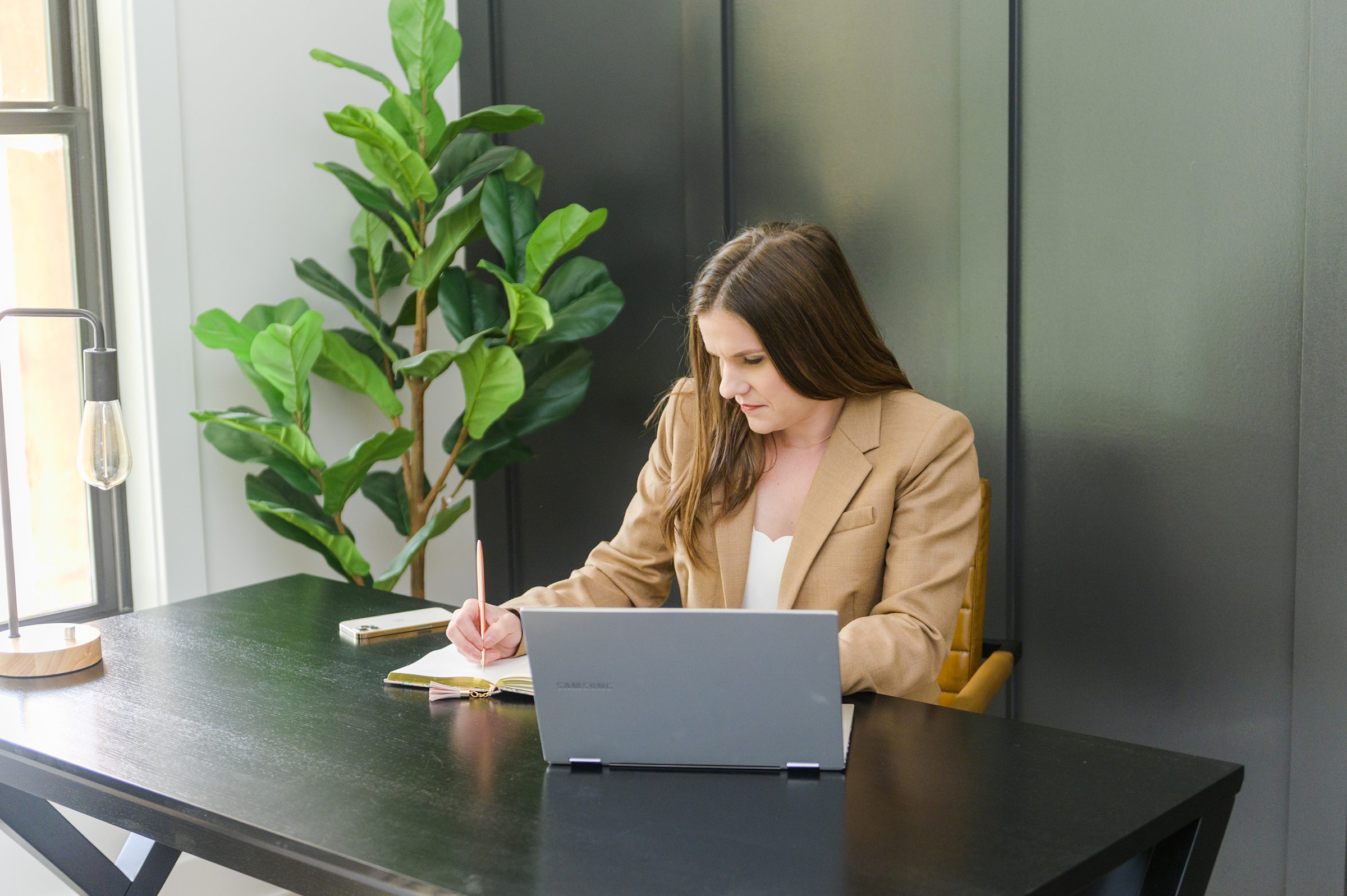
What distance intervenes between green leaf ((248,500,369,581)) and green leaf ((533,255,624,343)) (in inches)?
26.2

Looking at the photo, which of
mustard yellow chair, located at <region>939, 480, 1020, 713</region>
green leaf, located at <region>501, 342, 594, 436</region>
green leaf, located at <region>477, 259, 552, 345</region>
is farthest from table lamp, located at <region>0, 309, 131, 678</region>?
mustard yellow chair, located at <region>939, 480, 1020, 713</region>

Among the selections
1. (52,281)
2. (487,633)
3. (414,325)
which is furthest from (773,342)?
(52,281)

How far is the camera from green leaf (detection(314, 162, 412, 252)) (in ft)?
9.04

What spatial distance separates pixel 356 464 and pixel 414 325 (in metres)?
0.64

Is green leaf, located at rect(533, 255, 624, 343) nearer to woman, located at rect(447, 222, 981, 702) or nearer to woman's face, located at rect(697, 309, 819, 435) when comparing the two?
woman, located at rect(447, 222, 981, 702)

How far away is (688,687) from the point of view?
4.29 ft

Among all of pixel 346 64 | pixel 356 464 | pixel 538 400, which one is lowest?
pixel 356 464

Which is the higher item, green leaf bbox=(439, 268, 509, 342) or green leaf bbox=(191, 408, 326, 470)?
green leaf bbox=(439, 268, 509, 342)

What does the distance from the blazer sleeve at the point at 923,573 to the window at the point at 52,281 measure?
1.88 meters

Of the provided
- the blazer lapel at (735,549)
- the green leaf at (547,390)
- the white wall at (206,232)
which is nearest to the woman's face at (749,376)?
the blazer lapel at (735,549)

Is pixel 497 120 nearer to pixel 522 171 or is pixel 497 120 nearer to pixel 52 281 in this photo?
pixel 522 171

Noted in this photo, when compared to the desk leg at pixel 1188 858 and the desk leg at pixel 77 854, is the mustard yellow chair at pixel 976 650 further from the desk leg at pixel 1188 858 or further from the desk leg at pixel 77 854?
the desk leg at pixel 77 854

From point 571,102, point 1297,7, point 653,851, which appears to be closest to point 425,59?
point 571,102

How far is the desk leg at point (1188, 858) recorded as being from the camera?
1.28 m
